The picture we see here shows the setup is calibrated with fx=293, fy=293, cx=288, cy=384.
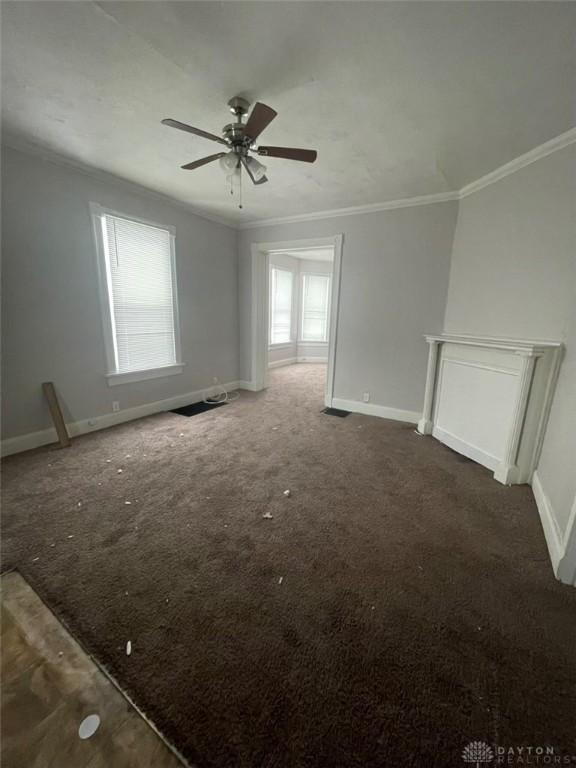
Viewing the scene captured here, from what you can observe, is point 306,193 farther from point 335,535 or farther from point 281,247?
point 335,535

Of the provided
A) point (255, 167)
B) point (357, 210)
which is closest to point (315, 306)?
point (357, 210)

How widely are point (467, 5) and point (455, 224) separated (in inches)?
86.6

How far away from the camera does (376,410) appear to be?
3.95 metres

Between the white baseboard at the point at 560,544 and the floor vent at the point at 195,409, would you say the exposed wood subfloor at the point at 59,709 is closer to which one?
the white baseboard at the point at 560,544

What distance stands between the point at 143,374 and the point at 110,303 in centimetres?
89

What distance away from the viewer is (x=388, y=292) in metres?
3.63

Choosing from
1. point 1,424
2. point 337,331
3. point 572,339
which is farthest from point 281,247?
point 1,424

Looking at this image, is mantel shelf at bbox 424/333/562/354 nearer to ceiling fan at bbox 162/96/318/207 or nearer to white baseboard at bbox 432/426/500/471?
white baseboard at bbox 432/426/500/471

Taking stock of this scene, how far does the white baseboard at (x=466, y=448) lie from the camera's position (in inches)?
103

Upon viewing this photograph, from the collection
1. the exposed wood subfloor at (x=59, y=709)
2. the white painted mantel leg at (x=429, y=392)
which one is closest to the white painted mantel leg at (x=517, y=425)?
the white painted mantel leg at (x=429, y=392)

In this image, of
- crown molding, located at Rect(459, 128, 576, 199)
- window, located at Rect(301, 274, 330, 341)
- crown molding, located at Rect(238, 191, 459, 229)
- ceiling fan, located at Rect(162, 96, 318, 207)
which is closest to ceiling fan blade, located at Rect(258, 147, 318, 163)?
ceiling fan, located at Rect(162, 96, 318, 207)

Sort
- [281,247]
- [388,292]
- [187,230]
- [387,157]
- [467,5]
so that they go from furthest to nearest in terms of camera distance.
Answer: [281,247]
[187,230]
[388,292]
[387,157]
[467,5]

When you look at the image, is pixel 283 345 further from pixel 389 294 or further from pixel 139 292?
pixel 139 292

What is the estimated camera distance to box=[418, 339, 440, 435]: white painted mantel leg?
326cm
